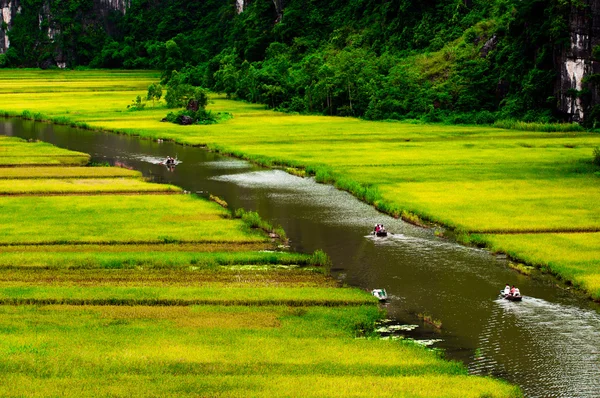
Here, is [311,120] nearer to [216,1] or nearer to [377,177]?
[377,177]

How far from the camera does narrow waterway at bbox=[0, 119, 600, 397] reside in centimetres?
1700

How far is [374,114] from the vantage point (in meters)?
66.4

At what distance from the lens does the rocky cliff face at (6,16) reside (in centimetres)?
14350

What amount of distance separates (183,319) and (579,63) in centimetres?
4313

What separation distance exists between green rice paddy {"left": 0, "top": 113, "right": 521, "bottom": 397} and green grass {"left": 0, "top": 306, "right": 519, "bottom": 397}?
0.11ft

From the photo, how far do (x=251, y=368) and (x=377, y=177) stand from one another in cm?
2313

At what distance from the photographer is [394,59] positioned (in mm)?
74250

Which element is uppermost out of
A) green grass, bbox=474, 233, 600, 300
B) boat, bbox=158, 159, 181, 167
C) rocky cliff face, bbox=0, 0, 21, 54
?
rocky cliff face, bbox=0, 0, 21, 54

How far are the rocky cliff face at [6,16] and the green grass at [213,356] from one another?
5231 inches

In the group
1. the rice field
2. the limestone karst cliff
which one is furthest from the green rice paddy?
the limestone karst cliff

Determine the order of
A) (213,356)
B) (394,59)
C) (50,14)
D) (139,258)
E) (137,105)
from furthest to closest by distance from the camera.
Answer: (50,14)
(137,105)
(394,59)
(139,258)
(213,356)

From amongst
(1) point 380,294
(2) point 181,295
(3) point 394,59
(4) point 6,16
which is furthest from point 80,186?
(4) point 6,16

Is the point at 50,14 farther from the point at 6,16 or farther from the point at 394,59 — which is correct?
the point at 394,59

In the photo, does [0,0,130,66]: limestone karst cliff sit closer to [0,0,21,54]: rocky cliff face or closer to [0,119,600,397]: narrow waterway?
[0,0,21,54]: rocky cliff face
